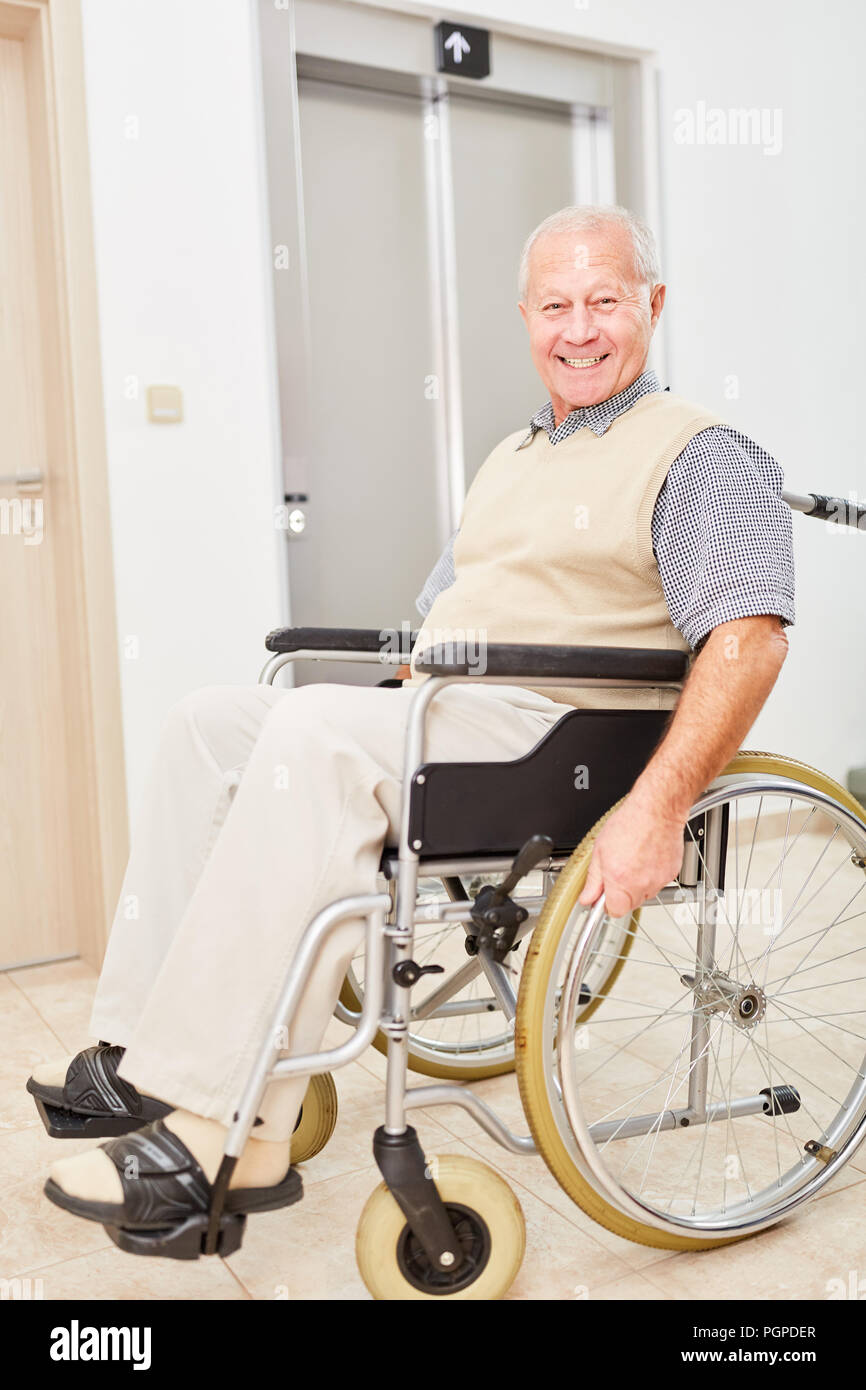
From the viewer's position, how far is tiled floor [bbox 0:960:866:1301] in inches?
47.9

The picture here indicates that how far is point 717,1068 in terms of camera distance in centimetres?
138

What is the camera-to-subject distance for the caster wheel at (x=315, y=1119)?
4.70 ft

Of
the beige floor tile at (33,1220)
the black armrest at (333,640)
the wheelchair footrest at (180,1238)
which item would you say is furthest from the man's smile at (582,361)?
the beige floor tile at (33,1220)

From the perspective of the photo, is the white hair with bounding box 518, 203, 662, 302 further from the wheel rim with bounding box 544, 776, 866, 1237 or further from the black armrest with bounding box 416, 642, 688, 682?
the wheel rim with bounding box 544, 776, 866, 1237

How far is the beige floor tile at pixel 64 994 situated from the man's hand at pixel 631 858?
115 centimetres

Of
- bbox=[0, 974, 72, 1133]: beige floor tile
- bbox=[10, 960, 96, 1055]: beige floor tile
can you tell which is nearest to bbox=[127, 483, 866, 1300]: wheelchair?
bbox=[0, 974, 72, 1133]: beige floor tile

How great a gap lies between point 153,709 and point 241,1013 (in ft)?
4.17

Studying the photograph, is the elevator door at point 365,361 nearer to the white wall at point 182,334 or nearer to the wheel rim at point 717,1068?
the white wall at point 182,334

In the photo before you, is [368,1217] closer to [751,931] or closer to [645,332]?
[645,332]

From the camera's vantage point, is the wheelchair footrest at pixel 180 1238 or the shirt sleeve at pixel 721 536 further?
the shirt sleeve at pixel 721 536

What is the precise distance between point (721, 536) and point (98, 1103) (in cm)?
89

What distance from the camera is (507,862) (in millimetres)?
1160

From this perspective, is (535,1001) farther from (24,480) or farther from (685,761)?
(24,480)

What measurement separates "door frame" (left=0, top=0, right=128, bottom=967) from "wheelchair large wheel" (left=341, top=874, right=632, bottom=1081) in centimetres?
72
